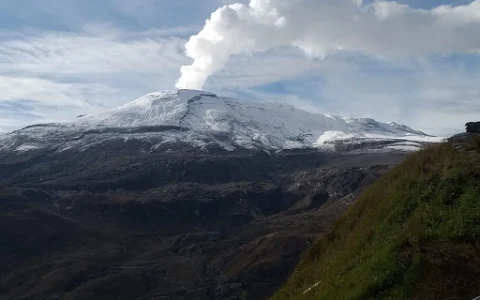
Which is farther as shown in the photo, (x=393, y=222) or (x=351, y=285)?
(x=393, y=222)

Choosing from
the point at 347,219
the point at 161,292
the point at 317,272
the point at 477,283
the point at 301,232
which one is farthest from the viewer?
the point at 301,232

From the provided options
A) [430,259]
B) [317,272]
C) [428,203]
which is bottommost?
[317,272]

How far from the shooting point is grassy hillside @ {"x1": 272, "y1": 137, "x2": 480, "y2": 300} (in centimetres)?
1308

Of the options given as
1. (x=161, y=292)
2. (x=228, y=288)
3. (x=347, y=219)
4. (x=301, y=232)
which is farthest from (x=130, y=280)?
(x=347, y=219)

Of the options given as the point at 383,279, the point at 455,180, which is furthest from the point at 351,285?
the point at 455,180

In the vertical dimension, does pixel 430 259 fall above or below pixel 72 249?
above

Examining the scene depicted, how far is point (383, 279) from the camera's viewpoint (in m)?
13.6

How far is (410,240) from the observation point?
14359 mm

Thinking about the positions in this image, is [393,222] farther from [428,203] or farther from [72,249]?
[72,249]

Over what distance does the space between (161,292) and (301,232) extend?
176ft

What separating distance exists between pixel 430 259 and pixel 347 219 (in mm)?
7471

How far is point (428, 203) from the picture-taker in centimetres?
1631

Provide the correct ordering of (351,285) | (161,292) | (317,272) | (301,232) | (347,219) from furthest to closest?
(301,232), (161,292), (347,219), (317,272), (351,285)

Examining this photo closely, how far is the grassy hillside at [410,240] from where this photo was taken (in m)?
13.1
